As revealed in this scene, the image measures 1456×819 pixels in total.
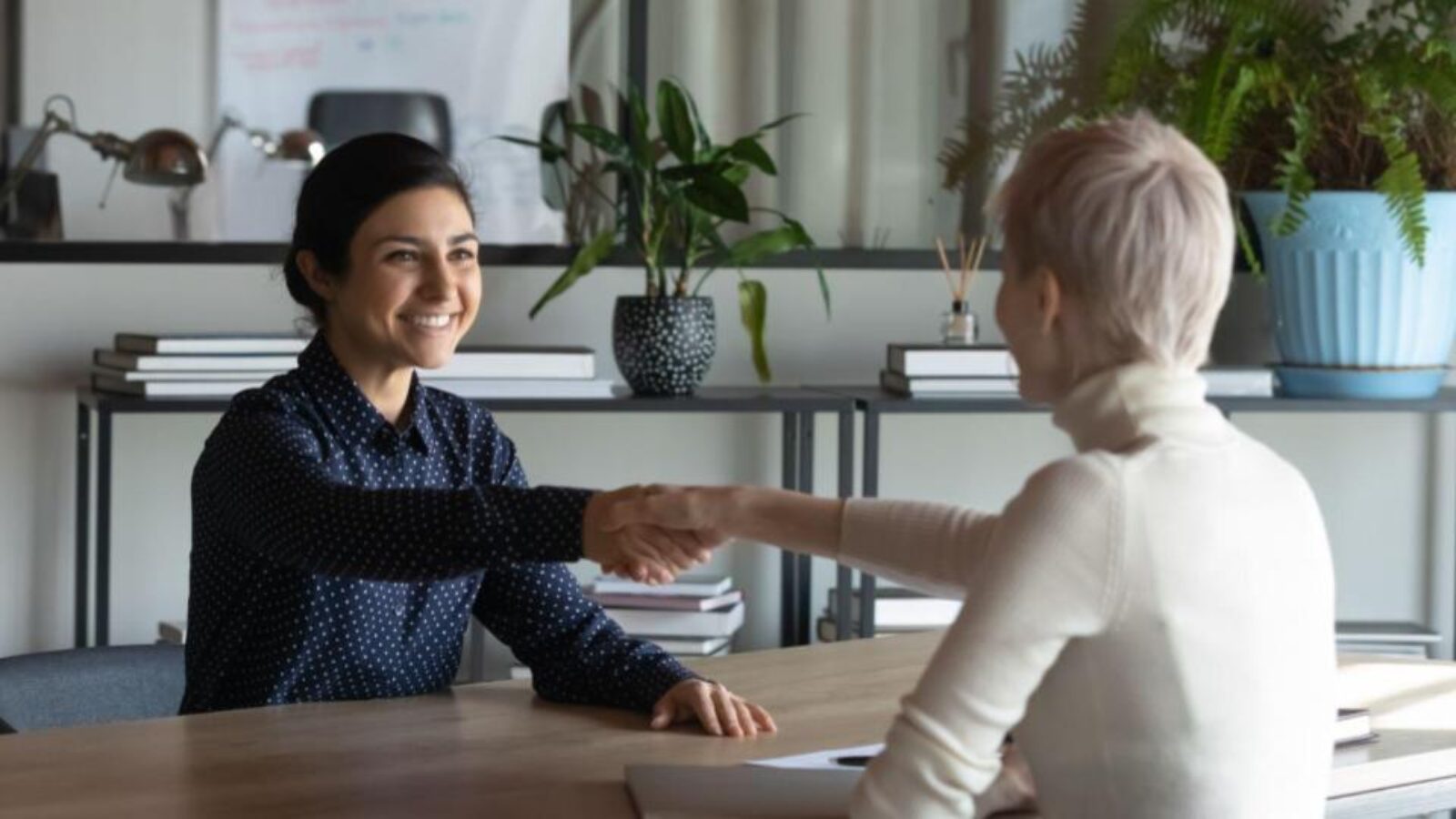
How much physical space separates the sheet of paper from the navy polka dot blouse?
226 mm

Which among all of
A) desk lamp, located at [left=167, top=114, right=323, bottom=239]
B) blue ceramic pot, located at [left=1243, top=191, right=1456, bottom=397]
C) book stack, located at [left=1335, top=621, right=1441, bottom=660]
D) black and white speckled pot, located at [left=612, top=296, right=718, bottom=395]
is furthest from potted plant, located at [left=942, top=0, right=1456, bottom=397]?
desk lamp, located at [left=167, top=114, right=323, bottom=239]

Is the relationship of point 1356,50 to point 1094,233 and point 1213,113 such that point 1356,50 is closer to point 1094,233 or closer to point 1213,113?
point 1213,113

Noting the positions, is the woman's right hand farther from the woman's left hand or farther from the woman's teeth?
the woman's teeth

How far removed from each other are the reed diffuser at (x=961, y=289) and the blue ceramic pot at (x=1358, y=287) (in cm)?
50

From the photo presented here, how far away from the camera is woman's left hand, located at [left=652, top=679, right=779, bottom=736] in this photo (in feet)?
6.38

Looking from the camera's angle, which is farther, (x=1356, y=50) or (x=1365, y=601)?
(x=1365, y=601)

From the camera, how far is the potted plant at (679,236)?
11.8 ft

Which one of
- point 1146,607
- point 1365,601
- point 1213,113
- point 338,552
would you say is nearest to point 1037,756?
point 1146,607

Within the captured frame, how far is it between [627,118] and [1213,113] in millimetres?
1034

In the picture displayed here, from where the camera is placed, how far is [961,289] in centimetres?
388

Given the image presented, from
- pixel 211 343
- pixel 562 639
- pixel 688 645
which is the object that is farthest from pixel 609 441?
pixel 562 639

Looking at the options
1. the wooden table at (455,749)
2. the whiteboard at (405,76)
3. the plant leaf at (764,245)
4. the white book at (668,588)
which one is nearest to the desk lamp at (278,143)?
the whiteboard at (405,76)

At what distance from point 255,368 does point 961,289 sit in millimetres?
1249

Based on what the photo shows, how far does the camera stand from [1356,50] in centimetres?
374
